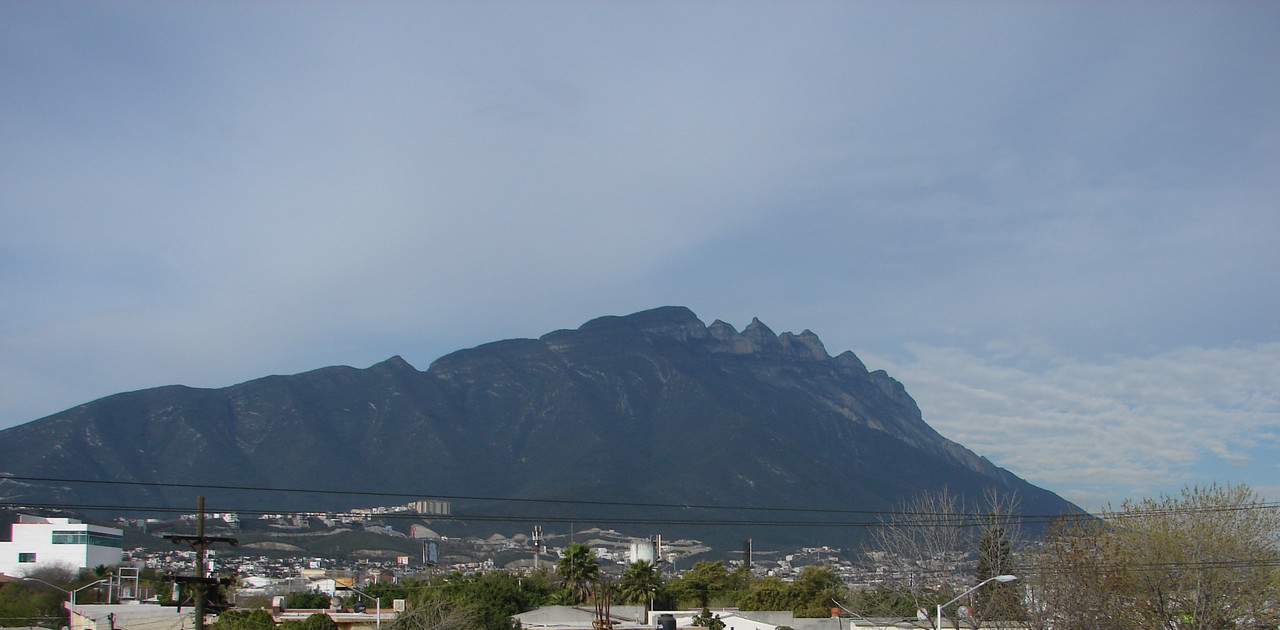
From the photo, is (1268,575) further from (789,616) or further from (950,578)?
(789,616)

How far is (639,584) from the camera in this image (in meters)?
89.4

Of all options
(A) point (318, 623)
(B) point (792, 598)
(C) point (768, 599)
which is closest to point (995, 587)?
(A) point (318, 623)

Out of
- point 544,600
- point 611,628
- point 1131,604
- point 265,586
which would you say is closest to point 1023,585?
point 1131,604

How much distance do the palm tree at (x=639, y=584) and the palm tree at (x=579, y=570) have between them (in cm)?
310

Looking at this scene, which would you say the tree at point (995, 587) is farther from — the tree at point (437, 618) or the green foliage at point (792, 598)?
the tree at point (437, 618)

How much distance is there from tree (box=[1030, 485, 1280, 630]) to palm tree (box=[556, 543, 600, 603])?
4501cm

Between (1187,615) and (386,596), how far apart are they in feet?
216

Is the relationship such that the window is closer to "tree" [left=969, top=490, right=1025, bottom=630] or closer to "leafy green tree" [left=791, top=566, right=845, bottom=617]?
"leafy green tree" [left=791, top=566, right=845, bottom=617]

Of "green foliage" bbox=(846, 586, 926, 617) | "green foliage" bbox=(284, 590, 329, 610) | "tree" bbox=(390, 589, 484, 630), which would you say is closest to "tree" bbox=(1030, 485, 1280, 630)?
"green foliage" bbox=(846, 586, 926, 617)

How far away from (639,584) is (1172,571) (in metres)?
46.8

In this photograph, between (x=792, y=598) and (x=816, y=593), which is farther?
(x=816, y=593)

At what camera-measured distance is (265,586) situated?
150m

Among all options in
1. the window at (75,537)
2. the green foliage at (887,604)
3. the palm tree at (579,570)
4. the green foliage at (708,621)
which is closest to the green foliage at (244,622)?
the green foliage at (708,621)

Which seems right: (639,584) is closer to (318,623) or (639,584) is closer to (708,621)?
(708,621)
